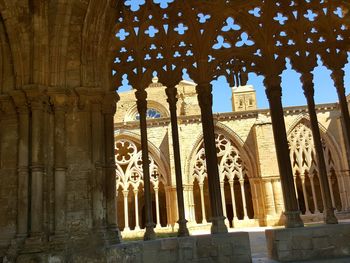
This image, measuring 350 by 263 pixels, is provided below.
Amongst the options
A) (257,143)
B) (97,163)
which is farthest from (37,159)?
(257,143)


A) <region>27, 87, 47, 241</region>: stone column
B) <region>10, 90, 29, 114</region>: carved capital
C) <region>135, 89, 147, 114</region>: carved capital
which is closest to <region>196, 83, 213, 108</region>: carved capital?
<region>135, 89, 147, 114</region>: carved capital

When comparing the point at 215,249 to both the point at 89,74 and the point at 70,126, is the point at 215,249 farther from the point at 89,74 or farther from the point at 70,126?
the point at 89,74

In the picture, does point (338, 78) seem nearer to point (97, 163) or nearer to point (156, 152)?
point (97, 163)

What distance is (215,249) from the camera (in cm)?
560

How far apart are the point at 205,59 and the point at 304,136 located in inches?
450

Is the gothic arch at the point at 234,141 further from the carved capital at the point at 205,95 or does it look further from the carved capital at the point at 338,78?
the carved capital at the point at 338,78

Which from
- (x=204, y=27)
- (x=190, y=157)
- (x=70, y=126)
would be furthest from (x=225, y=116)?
(x=70, y=126)

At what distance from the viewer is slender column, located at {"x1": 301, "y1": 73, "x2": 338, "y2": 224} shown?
232 inches

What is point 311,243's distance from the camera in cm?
552

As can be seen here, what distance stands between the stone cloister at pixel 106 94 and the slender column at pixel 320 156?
0.7 inches

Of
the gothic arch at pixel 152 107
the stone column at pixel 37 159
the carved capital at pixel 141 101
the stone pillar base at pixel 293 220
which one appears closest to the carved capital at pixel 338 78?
the stone pillar base at pixel 293 220

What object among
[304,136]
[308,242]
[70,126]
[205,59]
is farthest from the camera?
[304,136]

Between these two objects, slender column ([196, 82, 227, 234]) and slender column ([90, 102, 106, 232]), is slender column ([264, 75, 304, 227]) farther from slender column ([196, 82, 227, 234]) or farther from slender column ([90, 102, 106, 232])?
slender column ([90, 102, 106, 232])

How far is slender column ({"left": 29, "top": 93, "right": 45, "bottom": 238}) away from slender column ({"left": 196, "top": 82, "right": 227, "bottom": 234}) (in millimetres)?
2449
